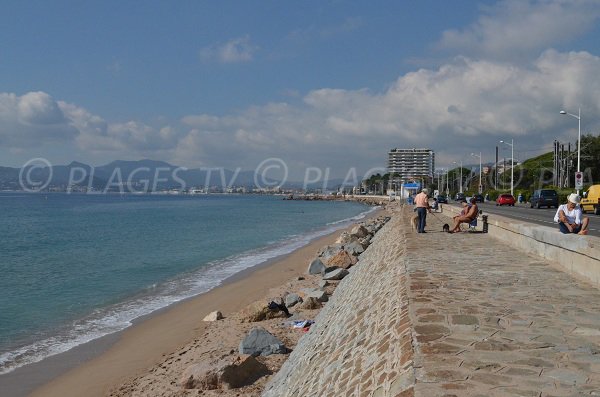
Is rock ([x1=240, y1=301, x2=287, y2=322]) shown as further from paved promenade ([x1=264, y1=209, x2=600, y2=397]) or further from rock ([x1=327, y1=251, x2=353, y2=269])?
rock ([x1=327, y1=251, x2=353, y2=269])

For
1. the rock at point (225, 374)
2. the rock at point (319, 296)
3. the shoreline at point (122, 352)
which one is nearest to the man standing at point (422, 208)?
the rock at point (319, 296)

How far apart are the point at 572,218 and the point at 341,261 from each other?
10606 millimetres

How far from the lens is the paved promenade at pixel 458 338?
14.2ft

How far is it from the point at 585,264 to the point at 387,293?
3.22 meters

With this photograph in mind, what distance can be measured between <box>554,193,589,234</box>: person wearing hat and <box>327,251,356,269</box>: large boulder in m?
10.0

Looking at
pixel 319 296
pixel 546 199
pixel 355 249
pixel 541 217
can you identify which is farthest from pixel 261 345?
pixel 546 199

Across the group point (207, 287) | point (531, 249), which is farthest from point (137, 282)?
point (531, 249)

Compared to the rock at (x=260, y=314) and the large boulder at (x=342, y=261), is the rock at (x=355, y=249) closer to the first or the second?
the large boulder at (x=342, y=261)

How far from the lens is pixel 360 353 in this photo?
632cm

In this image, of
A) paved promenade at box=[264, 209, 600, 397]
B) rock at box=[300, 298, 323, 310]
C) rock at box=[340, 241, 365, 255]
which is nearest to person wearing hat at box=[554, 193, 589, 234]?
paved promenade at box=[264, 209, 600, 397]

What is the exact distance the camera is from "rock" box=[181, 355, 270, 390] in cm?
839

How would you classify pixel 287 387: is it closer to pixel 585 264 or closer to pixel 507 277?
pixel 507 277

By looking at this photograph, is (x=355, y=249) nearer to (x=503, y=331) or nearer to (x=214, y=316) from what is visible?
(x=214, y=316)

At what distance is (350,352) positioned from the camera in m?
6.74
